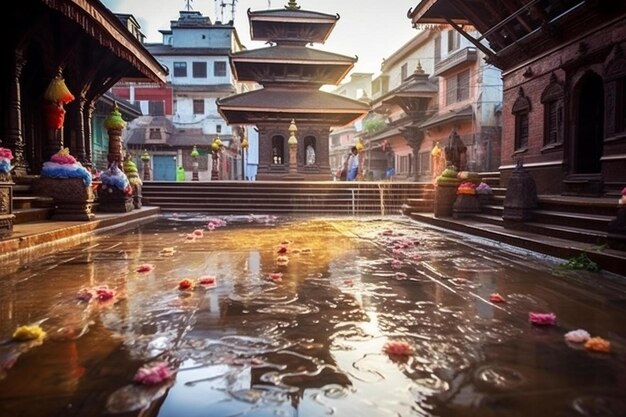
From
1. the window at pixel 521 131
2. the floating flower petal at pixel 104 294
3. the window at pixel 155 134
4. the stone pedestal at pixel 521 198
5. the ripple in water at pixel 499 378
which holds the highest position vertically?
A: the window at pixel 155 134

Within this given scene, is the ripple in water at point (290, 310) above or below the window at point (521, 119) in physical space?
below

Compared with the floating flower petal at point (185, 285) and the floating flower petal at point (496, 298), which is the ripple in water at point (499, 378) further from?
the floating flower petal at point (185, 285)

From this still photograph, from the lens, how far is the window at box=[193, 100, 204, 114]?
136 feet

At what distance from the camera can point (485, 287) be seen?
462cm

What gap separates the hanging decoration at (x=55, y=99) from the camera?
10289 mm

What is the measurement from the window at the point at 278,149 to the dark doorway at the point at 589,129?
17.1m

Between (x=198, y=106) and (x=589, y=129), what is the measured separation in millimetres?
35699

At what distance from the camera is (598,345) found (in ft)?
9.19

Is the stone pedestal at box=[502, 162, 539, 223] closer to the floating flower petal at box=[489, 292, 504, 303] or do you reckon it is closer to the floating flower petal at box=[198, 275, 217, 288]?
the floating flower petal at box=[489, 292, 504, 303]

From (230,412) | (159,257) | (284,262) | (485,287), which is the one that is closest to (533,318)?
(485,287)

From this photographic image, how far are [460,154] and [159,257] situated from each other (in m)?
8.77

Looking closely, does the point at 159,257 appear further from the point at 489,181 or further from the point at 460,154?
the point at 489,181

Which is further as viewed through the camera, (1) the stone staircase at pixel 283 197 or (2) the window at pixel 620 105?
(1) the stone staircase at pixel 283 197

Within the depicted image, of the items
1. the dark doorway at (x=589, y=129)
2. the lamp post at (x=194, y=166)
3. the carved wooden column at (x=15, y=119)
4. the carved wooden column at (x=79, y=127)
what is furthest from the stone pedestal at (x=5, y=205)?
the lamp post at (x=194, y=166)
